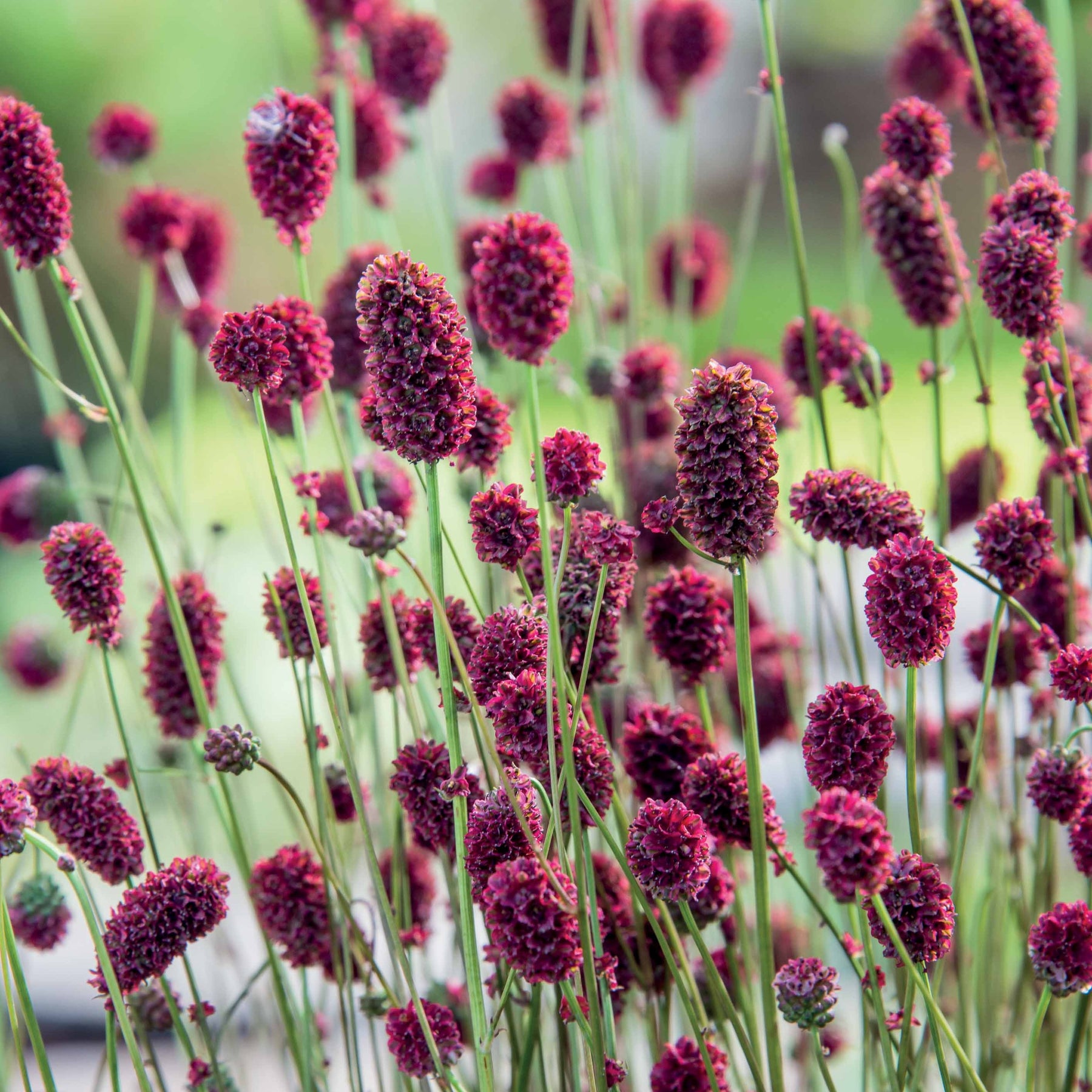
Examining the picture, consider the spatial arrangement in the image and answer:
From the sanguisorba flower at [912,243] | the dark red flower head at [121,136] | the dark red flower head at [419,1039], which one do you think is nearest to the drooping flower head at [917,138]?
the sanguisorba flower at [912,243]

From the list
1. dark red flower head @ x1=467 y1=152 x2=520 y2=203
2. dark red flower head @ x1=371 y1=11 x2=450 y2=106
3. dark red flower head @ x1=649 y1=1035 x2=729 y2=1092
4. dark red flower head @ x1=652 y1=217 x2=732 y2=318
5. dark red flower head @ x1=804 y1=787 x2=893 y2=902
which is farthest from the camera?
dark red flower head @ x1=652 y1=217 x2=732 y2=318

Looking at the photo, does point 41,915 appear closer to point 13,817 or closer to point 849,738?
point 13,817

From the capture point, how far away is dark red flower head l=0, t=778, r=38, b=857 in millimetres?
333

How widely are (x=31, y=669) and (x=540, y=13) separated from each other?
0.59 meters

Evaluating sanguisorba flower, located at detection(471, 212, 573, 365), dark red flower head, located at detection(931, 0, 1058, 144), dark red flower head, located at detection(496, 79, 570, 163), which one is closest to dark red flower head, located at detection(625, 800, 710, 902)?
sanguisorba flower, located at detection(471, 212, 573, 365)

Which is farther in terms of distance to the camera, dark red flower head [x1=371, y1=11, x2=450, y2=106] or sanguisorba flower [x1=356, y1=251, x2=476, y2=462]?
dark red flower head [x1=371, y1=11, x2=450, y2=106]

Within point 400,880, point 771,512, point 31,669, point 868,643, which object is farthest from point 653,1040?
point 868,643

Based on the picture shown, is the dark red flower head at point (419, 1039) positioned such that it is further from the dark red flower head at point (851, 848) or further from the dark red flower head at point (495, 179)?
the dark red flower head at point (495, 179)

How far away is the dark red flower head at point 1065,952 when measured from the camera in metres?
0.34

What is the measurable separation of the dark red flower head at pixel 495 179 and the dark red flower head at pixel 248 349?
438mm

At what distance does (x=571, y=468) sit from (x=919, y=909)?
16cm

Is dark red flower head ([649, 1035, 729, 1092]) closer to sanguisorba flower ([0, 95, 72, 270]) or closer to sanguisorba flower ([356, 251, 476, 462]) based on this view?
sanguisorba flower ([356, 251, 476, 462])

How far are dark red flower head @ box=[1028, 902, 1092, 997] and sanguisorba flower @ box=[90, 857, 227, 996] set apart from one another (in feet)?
0.86

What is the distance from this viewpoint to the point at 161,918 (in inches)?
13.9
